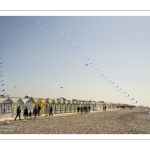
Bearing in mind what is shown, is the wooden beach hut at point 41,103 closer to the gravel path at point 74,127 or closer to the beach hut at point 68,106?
the beach hut at point 68,106

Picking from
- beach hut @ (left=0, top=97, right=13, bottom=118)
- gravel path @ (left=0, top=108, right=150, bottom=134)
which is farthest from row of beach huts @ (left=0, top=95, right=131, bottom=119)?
gravel path @ (left=0, top=108, right=150, bottom=134)

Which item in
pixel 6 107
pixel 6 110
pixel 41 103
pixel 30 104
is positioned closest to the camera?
pixel 6 110

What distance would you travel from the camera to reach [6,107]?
3688cm

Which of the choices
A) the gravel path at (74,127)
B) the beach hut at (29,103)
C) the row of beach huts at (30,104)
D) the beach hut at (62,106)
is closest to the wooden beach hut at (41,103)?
the row of beach huts at (30,104)

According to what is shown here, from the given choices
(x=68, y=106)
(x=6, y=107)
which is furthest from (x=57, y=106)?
(x=6, y=107)

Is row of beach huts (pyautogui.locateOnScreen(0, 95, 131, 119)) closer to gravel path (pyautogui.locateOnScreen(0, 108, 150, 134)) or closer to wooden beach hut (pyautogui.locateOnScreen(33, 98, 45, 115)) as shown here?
wooden beach hut (pyautogui.locateOnScreen(33, 98, 45, 115))

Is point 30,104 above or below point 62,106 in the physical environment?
above

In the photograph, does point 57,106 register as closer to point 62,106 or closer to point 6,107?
point 62,106

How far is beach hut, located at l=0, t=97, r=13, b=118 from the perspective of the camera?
117 feet

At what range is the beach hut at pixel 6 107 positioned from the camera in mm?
35750
